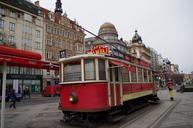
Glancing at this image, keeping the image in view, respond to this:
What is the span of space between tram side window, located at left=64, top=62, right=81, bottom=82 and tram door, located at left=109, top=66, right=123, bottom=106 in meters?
1.49

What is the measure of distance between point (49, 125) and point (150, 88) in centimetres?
972

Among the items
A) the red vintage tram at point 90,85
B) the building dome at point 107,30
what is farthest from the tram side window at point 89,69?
the building dome at point 107,30

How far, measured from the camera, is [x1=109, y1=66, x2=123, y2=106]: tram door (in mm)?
9656

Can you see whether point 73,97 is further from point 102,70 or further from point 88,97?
point 102,70

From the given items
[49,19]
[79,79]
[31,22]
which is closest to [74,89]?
[79,79]

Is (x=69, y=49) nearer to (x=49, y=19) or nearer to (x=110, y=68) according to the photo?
(x=49, y=19)

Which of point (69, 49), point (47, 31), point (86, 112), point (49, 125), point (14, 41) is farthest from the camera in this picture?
point (69, 49)

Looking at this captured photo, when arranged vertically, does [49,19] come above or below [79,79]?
above

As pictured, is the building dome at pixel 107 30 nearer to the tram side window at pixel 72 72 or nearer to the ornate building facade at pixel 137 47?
the ornate building facade at pixel 137 47

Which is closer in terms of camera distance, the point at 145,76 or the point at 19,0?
the point at 145,76

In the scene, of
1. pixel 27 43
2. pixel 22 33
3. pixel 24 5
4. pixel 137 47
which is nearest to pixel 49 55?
pixel 27 43

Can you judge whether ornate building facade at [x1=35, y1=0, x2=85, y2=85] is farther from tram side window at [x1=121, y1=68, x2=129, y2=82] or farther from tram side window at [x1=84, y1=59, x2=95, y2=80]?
tram side window at [x1=84, y1=59, x2=95, y2=80]

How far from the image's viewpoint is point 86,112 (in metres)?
8.72

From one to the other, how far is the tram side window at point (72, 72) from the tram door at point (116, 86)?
149cm
